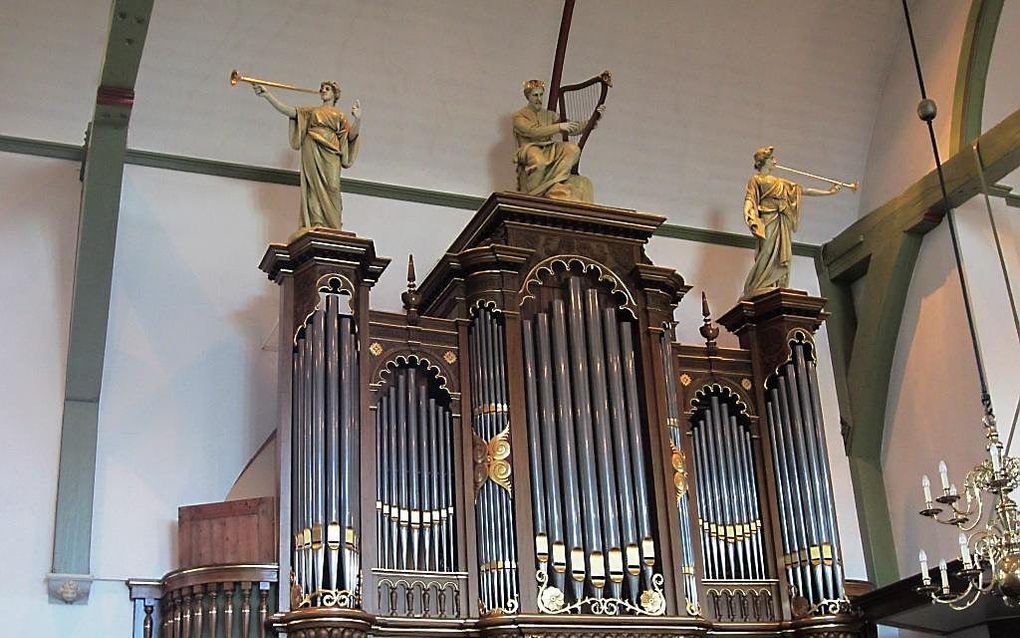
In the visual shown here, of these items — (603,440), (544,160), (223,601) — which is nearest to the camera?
(223,601)

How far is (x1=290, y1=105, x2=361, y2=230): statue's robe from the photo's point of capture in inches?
379

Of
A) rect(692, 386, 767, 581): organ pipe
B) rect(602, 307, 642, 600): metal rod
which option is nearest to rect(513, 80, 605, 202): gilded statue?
rect(602, 307, 642, 600): metal rod

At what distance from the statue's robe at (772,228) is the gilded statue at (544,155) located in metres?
1.50

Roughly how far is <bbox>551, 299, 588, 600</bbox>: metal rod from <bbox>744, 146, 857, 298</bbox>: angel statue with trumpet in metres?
2.03

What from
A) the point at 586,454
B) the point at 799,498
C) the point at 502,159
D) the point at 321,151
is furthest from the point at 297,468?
the point at 502,159

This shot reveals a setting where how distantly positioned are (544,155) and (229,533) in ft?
12.7

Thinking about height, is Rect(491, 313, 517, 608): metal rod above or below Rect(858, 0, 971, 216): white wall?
below

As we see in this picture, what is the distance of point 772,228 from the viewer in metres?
11.2

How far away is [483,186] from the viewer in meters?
12.0

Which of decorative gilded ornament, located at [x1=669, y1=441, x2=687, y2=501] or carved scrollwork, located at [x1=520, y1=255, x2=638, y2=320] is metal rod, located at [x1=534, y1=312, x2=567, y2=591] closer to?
carved scrollwork, located at [x1=520, y1=255, x2=638, y2=320]

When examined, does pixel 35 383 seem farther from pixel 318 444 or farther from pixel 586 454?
pixel 586 454

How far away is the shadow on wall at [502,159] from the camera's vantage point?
1202cm

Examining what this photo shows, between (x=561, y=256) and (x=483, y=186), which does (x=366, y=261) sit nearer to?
(x=561, y=256)

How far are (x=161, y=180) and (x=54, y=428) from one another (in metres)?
2.25
